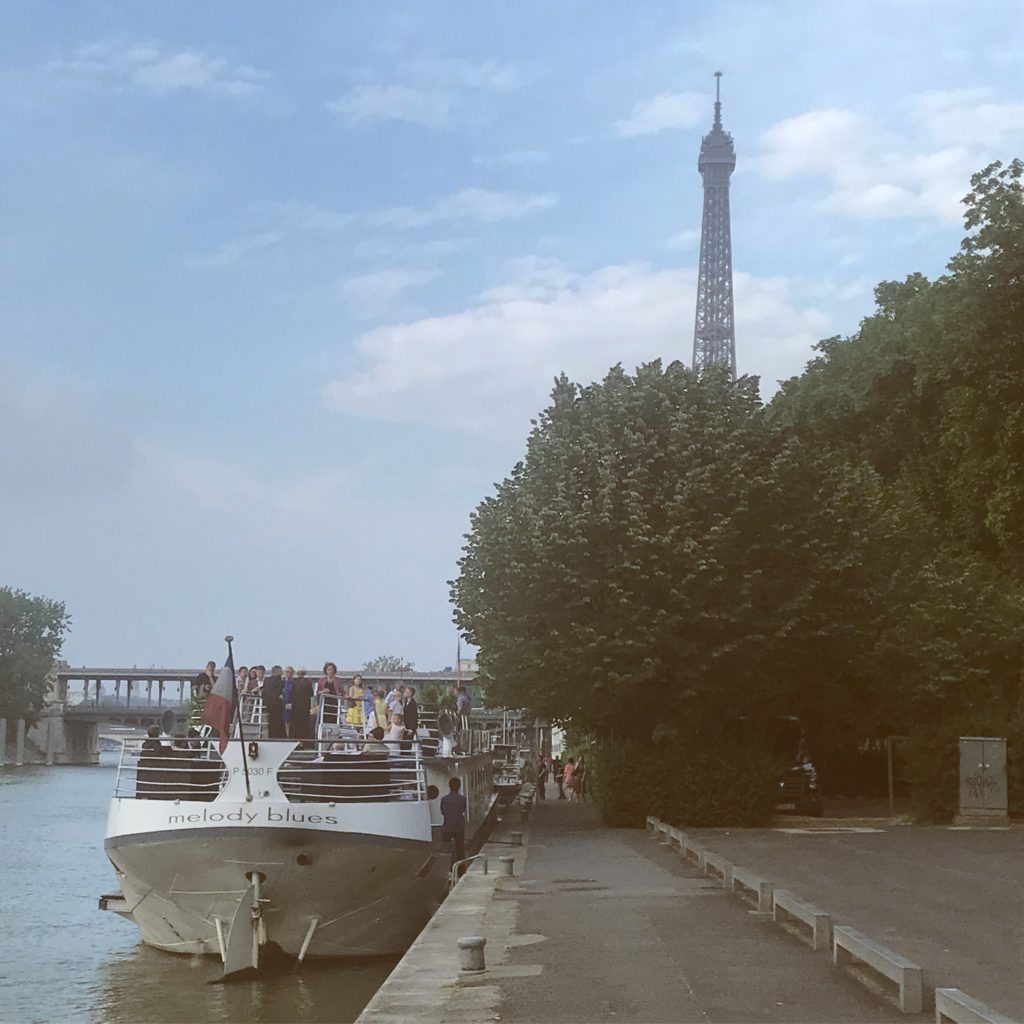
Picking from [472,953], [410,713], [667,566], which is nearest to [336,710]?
[410,713]

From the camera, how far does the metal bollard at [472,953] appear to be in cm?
1418

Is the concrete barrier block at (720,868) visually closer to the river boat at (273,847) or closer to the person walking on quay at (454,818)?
the river boat at (273,847)

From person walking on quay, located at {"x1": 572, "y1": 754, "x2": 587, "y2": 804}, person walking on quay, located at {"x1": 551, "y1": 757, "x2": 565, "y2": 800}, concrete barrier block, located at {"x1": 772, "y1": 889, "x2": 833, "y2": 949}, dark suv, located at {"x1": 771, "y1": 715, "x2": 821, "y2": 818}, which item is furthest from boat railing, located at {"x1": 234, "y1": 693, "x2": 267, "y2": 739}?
person walking on quay, located at {"x1": 551, "y1": 757, "x2": 565, "y2": 800}

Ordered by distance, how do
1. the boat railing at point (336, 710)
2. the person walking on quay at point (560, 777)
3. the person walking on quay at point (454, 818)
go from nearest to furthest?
the boat railing at point (336, 710)
the person walking on quay at point (454, 818)
the person walking on quay at point (560, 777)

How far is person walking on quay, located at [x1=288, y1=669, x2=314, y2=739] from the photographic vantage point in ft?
82.0

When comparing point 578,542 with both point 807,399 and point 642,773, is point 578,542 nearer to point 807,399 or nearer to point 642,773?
point 642,773

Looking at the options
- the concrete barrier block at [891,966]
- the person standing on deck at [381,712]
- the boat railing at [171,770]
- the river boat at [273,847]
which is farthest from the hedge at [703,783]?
the concrete barrier block at [891,966]

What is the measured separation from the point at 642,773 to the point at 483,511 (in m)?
10.8

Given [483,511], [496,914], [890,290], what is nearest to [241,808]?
[496,914]

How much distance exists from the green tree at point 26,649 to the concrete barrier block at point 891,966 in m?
141

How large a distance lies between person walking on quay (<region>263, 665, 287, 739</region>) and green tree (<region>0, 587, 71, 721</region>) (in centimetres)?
12806

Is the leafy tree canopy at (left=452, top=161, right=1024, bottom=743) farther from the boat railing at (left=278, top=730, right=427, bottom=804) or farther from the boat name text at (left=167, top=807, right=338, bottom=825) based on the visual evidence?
the boat name text at (left=167, top=807, right=338, bottom=825)

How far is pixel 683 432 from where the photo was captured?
3675 cm

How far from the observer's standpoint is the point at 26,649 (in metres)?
150
